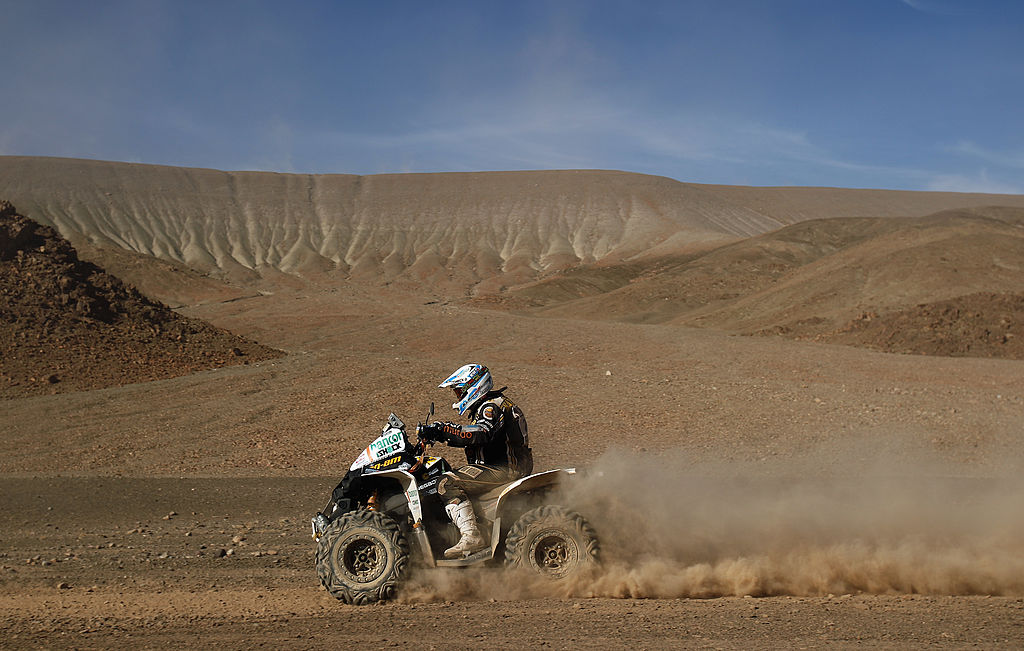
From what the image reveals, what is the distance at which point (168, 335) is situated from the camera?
2658 cm

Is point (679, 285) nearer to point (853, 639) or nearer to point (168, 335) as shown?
point (168, 335)

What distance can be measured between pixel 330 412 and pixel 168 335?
1101cm

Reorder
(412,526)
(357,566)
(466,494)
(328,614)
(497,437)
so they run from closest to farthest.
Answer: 1. (328,614)
2. (357,566)
3. (412,526)
4. (466,494)
5. (497,437)

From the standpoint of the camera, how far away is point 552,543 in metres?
7.10

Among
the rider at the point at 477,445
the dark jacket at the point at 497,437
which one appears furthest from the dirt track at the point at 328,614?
the dark jacket at the point at 497,437

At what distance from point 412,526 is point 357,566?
549 mm

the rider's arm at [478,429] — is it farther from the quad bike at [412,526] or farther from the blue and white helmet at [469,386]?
the quad bike at [412,526]

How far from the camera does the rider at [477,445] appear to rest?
23.2 ft

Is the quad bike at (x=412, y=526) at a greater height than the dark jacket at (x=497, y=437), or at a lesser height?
lesser

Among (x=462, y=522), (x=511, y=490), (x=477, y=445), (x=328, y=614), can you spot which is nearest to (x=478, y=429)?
(x=477, y=445)

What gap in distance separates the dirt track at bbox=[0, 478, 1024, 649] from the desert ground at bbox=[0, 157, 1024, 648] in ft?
0.11

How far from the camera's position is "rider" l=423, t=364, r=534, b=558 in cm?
709

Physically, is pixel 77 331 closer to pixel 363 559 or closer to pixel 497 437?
pixel 363 559

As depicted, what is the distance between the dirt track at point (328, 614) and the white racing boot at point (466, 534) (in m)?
0.42
